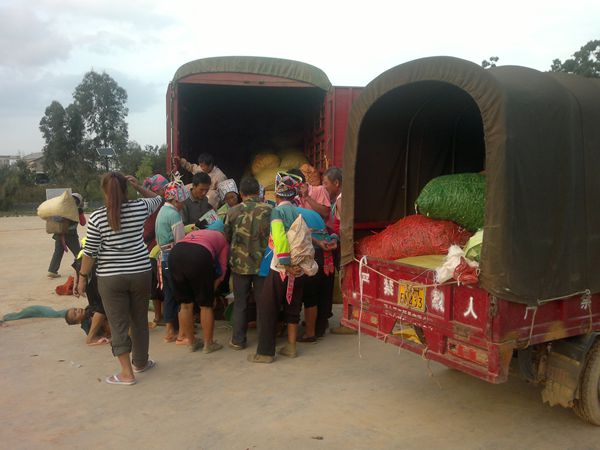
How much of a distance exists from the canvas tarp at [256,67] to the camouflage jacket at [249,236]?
2.37m

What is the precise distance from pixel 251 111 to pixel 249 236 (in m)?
4.22

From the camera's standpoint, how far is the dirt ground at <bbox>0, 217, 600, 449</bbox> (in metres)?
3.35

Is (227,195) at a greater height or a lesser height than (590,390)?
greater

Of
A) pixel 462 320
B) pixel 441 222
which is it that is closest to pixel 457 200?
pixel 441 222

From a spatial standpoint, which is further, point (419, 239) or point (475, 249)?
point (419, 239)

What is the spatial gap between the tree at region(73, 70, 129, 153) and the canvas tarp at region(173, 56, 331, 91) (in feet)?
117

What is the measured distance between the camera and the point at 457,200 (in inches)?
155

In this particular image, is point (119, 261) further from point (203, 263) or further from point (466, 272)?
point (466, 272)

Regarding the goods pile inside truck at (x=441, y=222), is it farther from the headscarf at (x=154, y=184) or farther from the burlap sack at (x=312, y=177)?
the burlap sack at (x=312, y=177)

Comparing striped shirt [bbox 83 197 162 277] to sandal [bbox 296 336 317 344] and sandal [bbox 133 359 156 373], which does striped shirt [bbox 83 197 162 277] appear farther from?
sandal [bbox 296 336 317 344]

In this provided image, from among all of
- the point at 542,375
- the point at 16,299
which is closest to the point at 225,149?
the point at 16,299

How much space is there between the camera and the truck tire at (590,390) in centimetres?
341

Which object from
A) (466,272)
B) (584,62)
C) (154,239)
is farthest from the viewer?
(584,62)

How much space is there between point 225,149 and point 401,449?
660 cm
